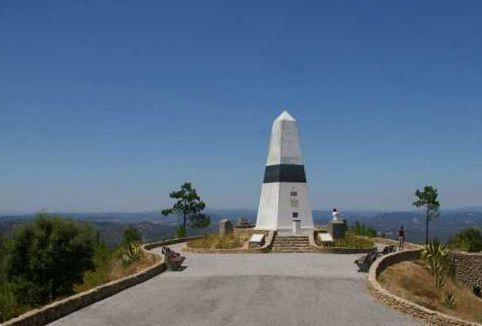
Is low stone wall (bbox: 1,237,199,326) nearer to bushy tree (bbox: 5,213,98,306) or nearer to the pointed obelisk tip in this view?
bushy tree (bbox: 5,213,98,306)

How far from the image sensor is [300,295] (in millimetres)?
17562

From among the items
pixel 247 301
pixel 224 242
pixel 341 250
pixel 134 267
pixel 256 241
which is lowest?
pixel 247 301

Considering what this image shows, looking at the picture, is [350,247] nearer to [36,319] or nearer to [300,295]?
[300,295]

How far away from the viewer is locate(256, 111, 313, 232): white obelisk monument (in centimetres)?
3562

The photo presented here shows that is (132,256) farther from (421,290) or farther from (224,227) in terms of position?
(421,290)

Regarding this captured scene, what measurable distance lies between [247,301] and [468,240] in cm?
2656

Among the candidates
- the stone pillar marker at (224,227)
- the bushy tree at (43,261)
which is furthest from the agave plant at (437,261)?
the bushy tree at (43,261)

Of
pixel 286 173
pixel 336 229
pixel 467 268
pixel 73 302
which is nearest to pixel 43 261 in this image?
pixel 73 302

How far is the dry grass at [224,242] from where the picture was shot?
1246 inches

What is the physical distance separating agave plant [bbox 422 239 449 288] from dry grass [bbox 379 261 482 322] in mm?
305

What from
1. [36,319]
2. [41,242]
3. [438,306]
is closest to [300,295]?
[438,306]

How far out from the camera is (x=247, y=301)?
1670 centimetres

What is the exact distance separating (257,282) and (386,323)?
597 cm

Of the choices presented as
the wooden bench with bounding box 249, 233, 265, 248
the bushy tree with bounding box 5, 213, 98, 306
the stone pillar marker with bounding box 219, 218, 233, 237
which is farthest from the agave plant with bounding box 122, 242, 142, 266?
the stone pillar marker with bounding box 219, 218, 233, 237
